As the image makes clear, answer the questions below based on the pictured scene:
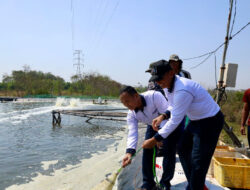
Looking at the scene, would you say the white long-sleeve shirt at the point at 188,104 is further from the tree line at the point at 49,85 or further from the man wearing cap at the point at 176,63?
the tree line at the point at 49,85

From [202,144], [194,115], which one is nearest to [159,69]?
[194,115]

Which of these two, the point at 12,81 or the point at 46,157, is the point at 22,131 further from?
the point at 12,81

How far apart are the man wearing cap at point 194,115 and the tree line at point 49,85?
54.7 metres

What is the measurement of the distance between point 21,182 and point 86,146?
4211mm

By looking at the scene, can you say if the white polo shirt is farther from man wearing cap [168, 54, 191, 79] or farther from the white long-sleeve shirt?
man wearing cap [168, 54, 191, 79]

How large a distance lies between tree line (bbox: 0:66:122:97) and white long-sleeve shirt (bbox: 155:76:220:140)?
54732mm

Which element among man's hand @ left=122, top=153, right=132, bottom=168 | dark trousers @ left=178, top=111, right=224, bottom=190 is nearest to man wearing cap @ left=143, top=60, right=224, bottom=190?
dark trousers @ left=178, top=111, right=224, bottom=190

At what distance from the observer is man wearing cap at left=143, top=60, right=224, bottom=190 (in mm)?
1895

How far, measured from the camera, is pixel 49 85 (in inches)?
Result: 2333

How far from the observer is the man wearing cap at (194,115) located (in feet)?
6.22

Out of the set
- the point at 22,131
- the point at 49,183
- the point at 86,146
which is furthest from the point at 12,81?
the point at 49,183

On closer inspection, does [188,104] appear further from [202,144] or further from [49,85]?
[49,85]

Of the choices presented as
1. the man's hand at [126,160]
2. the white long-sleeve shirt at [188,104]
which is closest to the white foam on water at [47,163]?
the man's hand at [126,160]

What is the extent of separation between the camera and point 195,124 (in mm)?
2088
